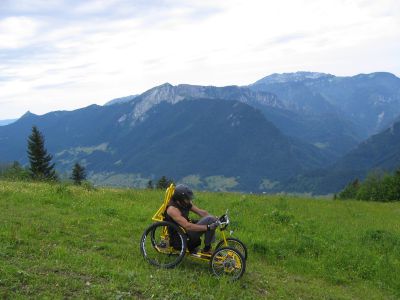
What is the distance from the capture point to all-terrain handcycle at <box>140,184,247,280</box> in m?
12.4

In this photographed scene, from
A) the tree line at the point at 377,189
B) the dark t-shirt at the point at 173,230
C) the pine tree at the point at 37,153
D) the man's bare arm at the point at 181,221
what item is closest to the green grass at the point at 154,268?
the dark t-shirt at the point at 173,230

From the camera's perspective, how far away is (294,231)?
19.8m

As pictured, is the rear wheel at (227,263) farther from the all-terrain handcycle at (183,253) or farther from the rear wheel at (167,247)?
the rear wheel at (167,247)

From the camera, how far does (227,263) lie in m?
12.4

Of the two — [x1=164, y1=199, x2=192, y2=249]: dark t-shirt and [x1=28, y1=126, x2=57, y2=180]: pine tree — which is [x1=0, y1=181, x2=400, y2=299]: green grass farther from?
[x1=28, y1=126, x2=57, y2=180]: pine tree

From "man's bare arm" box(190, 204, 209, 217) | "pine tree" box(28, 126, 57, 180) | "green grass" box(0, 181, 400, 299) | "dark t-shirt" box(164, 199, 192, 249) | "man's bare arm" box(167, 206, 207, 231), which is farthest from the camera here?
"pine tree" box(28, 126, 57, 180)

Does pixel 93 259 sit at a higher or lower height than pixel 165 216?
lower

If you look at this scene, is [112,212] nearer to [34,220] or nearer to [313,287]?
[34,220]

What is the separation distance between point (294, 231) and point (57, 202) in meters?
10.8

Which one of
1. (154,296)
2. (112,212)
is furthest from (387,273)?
(112,212)

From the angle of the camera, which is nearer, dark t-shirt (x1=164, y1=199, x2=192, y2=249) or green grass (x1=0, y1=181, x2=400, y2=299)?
green grass (x1=0, y1=181, x2=400, y2=299)

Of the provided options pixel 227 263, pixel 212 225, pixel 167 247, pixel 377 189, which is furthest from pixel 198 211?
pixel 377 189

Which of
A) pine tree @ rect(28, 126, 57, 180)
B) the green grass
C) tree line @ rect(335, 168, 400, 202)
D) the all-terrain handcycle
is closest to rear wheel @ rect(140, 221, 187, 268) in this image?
the all-terrain handcycle

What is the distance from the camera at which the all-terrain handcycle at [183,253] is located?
1241cm
